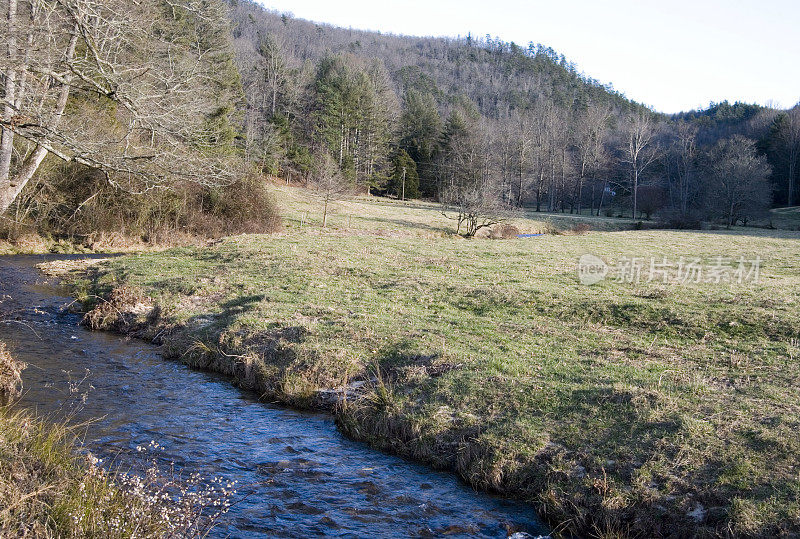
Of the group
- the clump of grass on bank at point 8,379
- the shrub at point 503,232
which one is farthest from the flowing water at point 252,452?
the shrub at point 503,232

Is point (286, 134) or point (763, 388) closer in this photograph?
point (763, 388)

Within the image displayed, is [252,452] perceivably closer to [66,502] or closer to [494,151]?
[66,502]

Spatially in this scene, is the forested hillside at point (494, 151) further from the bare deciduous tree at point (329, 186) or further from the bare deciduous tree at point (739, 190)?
the bare deciduous tree at point (329, 186)

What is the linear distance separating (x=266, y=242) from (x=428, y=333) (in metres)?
15.5

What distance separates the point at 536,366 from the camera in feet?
33.2

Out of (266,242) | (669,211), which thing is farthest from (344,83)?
(266,242)

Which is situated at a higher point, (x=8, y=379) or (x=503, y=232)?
(x=503, y=232)

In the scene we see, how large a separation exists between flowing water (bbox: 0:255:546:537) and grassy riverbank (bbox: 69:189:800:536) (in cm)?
51

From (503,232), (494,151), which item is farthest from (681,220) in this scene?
(494,151)

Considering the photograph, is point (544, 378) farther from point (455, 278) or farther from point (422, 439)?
point (455, 278)

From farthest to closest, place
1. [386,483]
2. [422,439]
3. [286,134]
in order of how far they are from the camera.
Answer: [286,134] → [422,439] → [386,483]

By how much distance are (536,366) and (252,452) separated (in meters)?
5.15

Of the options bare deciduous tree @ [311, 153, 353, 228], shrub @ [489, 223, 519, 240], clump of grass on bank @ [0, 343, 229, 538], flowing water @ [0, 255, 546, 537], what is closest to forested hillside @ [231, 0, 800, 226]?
bare deciduous tree @ [311, 153, 353, 228]

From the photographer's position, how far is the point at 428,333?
12.1m
